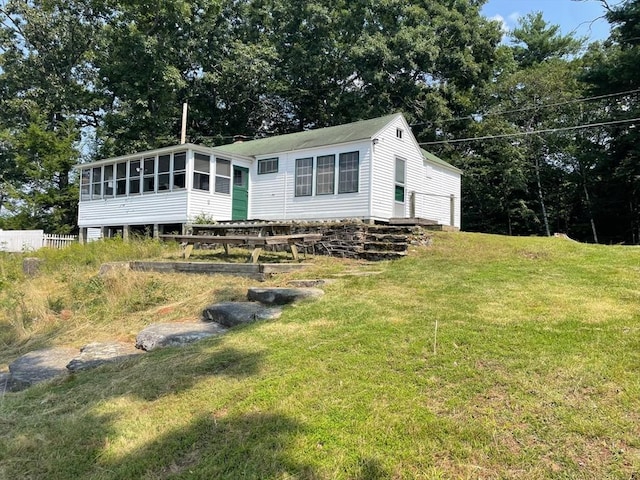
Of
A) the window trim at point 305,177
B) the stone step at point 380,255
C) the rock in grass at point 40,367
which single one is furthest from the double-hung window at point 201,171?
the rock in grass at point 40,367

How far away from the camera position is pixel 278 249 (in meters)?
13.3

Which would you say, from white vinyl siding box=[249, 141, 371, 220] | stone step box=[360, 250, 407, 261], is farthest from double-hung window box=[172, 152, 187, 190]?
stone step box=[360, 250, 407, 261]

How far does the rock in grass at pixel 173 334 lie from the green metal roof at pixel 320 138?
9876 millimetres

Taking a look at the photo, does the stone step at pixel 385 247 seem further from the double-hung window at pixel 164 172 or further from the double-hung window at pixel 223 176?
the double-hung window at pixel 164 172

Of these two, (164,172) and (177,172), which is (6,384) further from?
(164,172)

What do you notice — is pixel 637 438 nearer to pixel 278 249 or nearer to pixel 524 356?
pixel 524 356

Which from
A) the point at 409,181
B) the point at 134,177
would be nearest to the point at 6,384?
the point at 409,181

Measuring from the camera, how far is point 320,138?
626 inches

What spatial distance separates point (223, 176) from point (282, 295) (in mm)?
11513

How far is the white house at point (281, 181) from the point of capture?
14773 millimetres

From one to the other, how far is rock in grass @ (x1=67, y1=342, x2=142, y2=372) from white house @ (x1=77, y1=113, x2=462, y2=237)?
980 cm

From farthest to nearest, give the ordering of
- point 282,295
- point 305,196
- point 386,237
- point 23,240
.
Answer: point 23,240 → point 305,196 → point 386,237 → point 282,295

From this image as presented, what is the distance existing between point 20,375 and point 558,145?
26.2 m

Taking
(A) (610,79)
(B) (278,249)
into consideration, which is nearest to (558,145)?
(A) (610,79)
